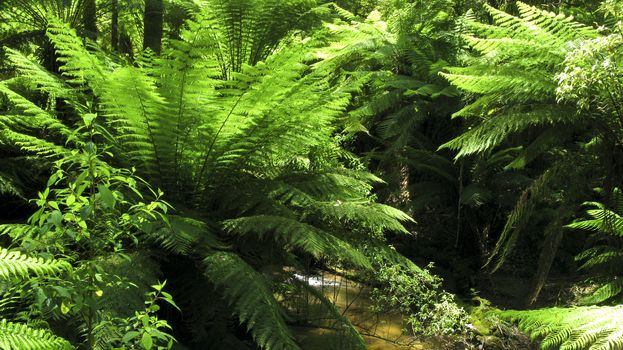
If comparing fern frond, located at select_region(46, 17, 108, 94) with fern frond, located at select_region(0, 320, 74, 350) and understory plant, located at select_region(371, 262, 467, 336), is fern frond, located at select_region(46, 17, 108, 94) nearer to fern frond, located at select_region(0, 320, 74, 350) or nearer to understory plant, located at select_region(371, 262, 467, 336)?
fern frond, located at select_region(0, 320, 74, 350)

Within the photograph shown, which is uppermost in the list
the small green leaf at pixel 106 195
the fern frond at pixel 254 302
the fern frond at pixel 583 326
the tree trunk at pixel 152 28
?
the tree trunk at pixel 152 28

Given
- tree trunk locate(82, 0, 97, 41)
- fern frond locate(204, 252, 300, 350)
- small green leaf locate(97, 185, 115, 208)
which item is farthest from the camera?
tree trunk locate(82, 0, 97, 41)

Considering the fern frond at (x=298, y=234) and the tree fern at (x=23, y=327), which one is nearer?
the tree fern at (x=23, y=327)

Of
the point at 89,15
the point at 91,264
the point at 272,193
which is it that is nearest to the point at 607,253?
the point at 272,193

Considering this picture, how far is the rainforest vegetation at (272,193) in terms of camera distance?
2.04m

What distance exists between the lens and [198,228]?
2551 mm

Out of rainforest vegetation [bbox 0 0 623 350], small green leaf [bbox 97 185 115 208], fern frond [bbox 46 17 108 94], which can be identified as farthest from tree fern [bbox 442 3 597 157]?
small green leaf [bbox 97 185 115 208]

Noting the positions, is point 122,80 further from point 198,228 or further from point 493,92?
point 493,92

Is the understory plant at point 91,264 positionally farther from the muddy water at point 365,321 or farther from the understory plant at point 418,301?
the understory plant at point 418,301

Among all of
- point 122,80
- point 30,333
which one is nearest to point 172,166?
point 122,80

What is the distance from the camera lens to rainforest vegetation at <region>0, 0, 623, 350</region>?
2.04 m

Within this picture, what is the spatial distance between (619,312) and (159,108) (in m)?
2.58

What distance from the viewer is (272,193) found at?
3.05 meters

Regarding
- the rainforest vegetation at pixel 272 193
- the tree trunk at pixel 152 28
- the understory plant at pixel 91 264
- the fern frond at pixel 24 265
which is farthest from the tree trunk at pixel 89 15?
the fern frond at pixel 24 265
